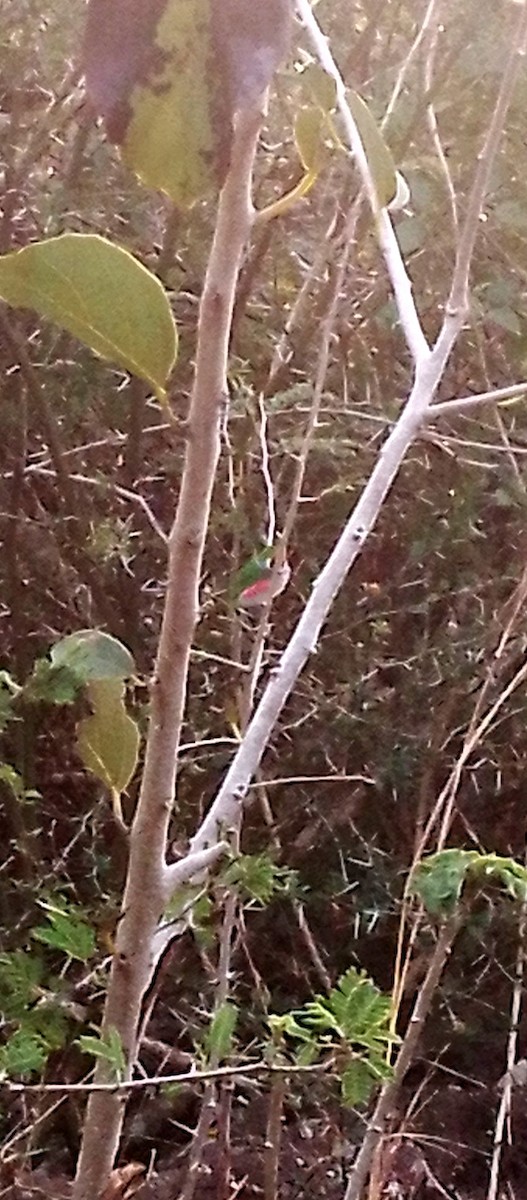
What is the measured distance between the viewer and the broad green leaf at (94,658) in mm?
380

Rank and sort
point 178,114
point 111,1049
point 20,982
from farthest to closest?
point 20,982 → point 111,1049 → point 178,114

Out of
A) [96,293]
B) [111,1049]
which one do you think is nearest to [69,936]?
[111,1049]

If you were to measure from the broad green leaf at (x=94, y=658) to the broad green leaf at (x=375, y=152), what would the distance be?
17 centimetres

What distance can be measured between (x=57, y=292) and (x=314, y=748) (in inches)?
30.6

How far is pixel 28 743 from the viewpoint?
895 millimetres

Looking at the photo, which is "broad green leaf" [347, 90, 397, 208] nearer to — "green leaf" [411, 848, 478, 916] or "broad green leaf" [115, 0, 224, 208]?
"broad green leaf" [115, 0, 224, 208]

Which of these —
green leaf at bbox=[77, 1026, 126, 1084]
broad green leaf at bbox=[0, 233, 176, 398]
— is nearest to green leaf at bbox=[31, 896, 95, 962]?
green leaf at bbox=[77, 1026, 126, 1084]

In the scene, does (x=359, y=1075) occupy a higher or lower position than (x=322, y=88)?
lower

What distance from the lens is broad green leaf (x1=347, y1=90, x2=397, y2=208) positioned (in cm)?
33

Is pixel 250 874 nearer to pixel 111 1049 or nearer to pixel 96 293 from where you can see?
pixel 111 1049

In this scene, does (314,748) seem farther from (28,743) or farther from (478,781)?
(28,743)

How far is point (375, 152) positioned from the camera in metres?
0.34

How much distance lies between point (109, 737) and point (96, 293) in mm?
159

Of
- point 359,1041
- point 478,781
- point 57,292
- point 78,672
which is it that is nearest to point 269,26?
point 57,292
